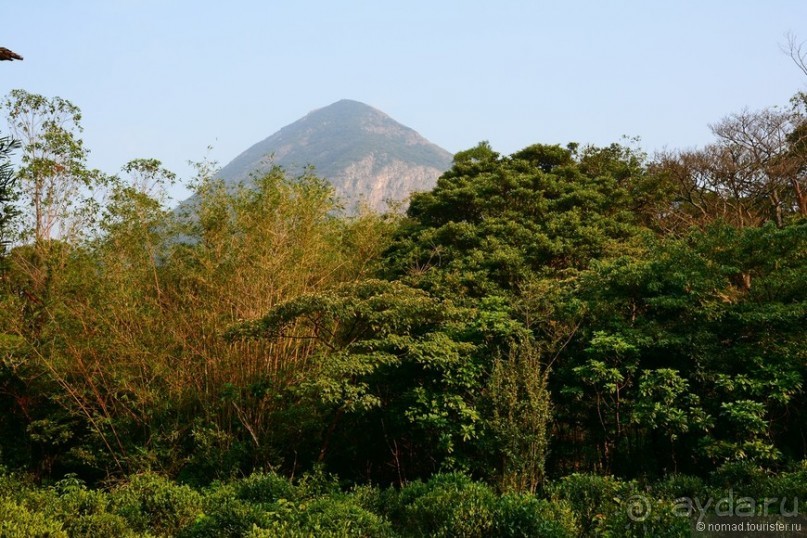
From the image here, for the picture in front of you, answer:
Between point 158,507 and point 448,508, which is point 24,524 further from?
point 448,508

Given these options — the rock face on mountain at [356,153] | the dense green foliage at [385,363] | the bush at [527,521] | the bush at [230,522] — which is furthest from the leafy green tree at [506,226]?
the rock face on mountain at [356,153]

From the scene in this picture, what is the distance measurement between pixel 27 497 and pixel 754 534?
692cm

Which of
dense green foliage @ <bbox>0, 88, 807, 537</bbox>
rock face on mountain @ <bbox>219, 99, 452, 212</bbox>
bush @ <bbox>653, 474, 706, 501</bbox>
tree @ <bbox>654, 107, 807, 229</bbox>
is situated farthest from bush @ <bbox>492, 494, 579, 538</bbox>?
rock face on mountain @ <bbox>219, 99, 452, 212</bbox>

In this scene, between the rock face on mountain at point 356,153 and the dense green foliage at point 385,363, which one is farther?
the rock face on mountain at point 356,153

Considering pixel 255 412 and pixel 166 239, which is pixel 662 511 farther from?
pixel 166 239

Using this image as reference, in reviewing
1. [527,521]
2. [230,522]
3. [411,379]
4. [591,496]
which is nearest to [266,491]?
[230,522]

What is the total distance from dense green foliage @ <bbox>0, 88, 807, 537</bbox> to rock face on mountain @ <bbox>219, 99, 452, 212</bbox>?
74.2 metres

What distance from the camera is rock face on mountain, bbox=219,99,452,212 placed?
10988 cm

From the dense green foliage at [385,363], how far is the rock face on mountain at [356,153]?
74195mm

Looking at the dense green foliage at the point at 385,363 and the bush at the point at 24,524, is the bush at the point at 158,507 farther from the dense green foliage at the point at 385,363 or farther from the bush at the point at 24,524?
the bush at the point at 24,524

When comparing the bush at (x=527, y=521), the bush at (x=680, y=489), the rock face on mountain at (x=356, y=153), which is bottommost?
the bush at (x=680, y=489)

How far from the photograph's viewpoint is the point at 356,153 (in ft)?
391

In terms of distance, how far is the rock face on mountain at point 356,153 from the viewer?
110 m

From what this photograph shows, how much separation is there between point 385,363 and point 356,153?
114 metres
